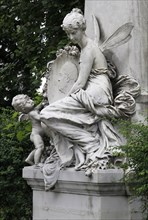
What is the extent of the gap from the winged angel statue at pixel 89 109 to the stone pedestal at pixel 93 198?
12cm

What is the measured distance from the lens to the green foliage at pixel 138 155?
8.00m

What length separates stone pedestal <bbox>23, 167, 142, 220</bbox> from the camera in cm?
875

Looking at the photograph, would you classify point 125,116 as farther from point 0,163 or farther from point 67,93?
point 0,163

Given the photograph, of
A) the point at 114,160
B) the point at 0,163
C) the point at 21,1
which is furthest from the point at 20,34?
the point at 114,160

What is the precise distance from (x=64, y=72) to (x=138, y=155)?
2.08 meters

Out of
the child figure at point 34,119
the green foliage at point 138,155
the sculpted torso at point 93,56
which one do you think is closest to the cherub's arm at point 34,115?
the child figure at point 34,119

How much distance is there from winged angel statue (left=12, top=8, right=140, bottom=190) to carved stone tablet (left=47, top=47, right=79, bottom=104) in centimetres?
8

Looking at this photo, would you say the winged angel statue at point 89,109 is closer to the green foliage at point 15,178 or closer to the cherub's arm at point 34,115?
the cherub's arm at point 34,115

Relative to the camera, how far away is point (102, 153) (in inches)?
350

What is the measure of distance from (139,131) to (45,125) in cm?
160

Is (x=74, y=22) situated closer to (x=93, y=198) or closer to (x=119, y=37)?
(x=119, y=37)

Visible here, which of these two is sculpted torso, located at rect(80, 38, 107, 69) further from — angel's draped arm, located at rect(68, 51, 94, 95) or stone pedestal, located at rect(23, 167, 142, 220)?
stone pedestal, located at rect(23, 167, 142, 220)

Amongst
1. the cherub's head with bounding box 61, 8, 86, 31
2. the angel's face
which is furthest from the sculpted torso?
the cherub's head with bounding box 61, 8, 86, 31

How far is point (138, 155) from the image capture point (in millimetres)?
8023
